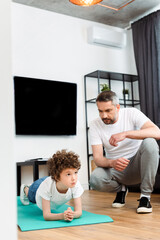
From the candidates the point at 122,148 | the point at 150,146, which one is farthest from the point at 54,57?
the point at 150,146

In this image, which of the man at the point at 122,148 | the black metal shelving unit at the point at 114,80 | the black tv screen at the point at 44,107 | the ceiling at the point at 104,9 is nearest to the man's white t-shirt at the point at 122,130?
the man at the point at 122,148

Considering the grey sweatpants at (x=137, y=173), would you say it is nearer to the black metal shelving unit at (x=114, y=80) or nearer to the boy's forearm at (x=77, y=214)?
the boy's forearm at (x=77, y=214)

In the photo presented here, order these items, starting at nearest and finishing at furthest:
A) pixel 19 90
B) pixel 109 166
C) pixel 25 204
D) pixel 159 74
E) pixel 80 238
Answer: pixel 80 238
pixel 109 166
pixel 25 204
pixel 19 90
pixel 159 74

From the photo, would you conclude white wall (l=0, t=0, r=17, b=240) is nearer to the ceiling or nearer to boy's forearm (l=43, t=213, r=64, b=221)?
boy's forearm (l=43, t=213, r=64, b=221)

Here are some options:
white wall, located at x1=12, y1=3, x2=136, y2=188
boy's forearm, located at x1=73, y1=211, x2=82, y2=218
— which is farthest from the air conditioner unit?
boy's forearm, located at x1=73, y1=211, x2=82, y2=218

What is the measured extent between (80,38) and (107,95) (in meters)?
2.41

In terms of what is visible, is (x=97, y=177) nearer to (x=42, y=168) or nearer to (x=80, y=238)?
(x=80, y=238)

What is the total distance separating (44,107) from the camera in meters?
3.87

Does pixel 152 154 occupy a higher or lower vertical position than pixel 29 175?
higher

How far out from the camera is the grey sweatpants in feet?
6.55

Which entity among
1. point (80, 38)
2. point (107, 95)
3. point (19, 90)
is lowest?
point (107, 95)

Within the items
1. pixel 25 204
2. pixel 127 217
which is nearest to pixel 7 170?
pixel 127 217

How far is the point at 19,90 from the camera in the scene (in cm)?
371

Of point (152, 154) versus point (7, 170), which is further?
point (152, 154)
